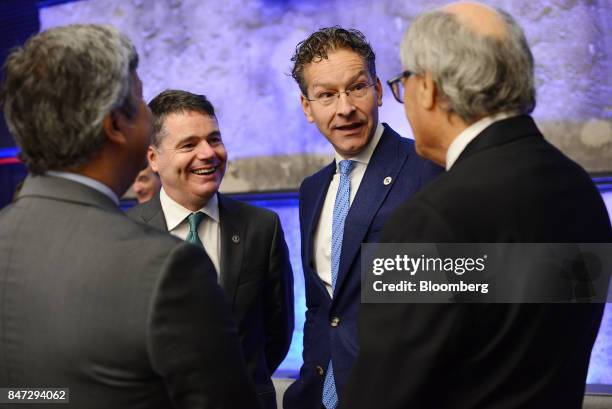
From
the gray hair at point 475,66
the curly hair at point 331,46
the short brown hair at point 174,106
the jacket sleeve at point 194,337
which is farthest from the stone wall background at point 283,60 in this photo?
the jacket sleeve at point 194,337

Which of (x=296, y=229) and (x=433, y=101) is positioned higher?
(x=433, y=101)

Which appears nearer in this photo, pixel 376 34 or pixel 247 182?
pixel 376 34

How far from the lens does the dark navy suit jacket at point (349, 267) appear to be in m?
2.42

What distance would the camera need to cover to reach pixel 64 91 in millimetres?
1385

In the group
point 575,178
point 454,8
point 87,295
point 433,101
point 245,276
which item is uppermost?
point 454,8

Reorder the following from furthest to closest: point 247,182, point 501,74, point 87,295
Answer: point 247,182, point 501,74, point 87,295

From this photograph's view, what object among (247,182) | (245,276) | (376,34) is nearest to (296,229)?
(247,182)

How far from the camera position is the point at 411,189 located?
8.21ft

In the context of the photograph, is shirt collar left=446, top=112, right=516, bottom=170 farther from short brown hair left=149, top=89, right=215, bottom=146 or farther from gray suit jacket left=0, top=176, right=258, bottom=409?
short brown hair left=149, top=89, right=215, bottom=146

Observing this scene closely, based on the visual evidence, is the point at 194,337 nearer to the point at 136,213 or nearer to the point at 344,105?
the point at 344,105

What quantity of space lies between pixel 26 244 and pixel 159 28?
417cm

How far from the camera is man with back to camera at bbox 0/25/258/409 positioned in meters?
1.34

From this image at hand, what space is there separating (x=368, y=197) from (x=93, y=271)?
1296 millimetres

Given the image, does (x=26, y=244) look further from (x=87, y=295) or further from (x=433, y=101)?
(x=433, y=101)
